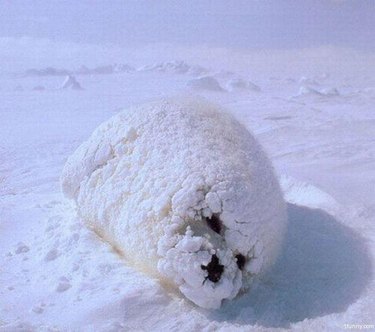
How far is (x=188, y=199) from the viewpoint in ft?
7.84

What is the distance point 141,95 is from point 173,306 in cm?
1159

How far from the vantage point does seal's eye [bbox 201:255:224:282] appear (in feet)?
7.50

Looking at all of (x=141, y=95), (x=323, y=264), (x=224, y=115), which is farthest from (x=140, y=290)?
(x=141, y=95)

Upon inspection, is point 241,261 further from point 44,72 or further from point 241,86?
point 44,72

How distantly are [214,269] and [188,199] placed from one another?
1.26ft

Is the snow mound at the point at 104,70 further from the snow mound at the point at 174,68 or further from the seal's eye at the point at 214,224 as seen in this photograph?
the seal's eye at the point at 214,224

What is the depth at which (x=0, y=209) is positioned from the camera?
3.79 meters

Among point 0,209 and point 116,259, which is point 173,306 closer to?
point 116,259

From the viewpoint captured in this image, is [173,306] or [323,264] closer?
[173,306]

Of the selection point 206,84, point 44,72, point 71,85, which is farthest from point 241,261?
point 44,72

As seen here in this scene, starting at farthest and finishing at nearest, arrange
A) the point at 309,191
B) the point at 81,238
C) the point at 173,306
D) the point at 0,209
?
the point at 309,191 → the point at 0,209 → the point at 81,238 → the point at 173,306

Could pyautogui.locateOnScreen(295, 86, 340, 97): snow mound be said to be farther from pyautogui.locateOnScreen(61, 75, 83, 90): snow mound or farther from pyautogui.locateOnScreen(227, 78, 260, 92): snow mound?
pyautogui.locateOnScreen(61, 75, 83, 90): snow mound

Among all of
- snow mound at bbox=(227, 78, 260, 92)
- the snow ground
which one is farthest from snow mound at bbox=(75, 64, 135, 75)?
the snow ground

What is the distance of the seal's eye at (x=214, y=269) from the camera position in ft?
7.50
